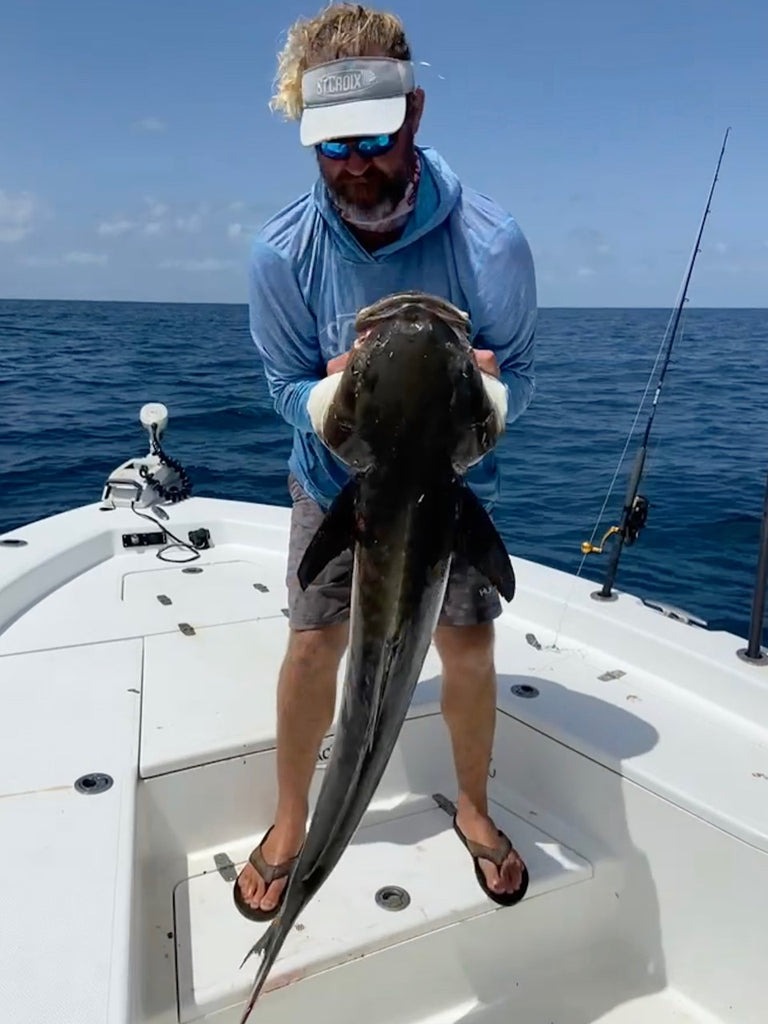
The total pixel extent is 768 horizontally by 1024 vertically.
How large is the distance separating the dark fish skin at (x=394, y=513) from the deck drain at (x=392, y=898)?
93 cm

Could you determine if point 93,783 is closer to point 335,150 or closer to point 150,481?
point 335,150

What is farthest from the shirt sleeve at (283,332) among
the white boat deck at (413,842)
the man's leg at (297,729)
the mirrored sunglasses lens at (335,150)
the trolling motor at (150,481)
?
the trolling motor at (150,481)

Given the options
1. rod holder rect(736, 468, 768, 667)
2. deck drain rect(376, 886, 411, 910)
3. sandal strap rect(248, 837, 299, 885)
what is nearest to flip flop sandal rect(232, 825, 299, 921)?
sandal strap rect(248, 837, 299, 885)

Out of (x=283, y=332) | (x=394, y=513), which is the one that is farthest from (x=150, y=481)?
(x=394, y=513)

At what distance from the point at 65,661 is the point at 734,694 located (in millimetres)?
3033

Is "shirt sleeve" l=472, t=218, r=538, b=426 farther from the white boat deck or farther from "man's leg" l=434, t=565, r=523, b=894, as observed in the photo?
the white boat deck

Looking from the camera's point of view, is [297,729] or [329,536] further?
[297,729]

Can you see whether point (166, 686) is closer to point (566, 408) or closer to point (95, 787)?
point (95, 787)

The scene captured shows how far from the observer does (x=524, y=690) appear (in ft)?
12.7

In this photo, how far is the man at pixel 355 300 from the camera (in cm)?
246

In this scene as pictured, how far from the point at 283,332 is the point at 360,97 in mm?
812

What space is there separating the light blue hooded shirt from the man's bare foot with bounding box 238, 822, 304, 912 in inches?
55.7

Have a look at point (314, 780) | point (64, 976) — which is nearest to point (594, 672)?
point (314, 780)

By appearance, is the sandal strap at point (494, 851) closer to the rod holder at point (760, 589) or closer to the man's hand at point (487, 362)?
the rod holder at point (760, 589)
